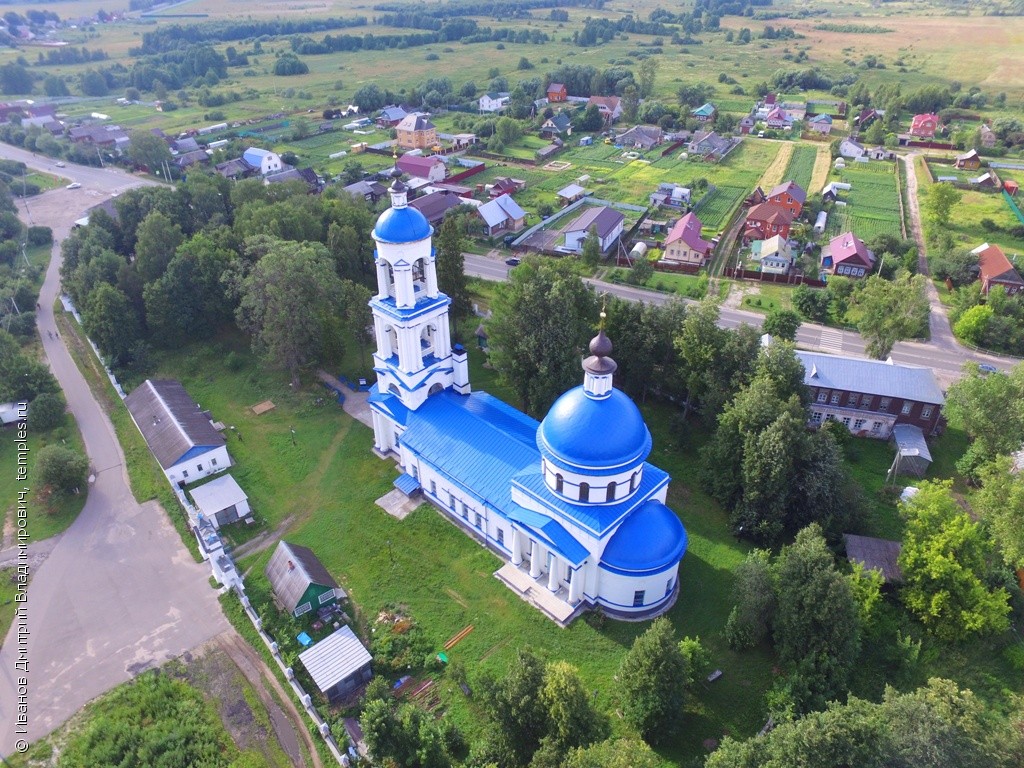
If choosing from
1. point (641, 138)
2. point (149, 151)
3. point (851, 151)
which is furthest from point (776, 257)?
point (149, 151)

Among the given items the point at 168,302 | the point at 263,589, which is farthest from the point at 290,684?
the point at 168,302

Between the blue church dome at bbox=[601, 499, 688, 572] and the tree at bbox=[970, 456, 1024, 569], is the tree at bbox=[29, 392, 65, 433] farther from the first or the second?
the tree at bbox=[970, 456, 1024, 569]

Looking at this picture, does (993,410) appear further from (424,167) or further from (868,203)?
(424,167)

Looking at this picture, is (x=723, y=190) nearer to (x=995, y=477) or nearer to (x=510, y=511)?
(x=995, y=477)

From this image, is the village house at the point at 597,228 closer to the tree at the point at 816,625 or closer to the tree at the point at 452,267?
the tree at the point at 452,267

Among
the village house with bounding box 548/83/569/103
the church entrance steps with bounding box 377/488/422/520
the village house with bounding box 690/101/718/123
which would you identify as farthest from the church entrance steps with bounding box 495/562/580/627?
the village house with bounding box 548/83/569/103

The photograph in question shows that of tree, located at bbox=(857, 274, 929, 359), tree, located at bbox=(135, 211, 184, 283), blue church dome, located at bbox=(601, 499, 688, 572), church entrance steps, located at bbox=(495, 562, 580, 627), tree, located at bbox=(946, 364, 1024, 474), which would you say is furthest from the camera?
tree, located at bbox=(135, 211, 184, 283)
